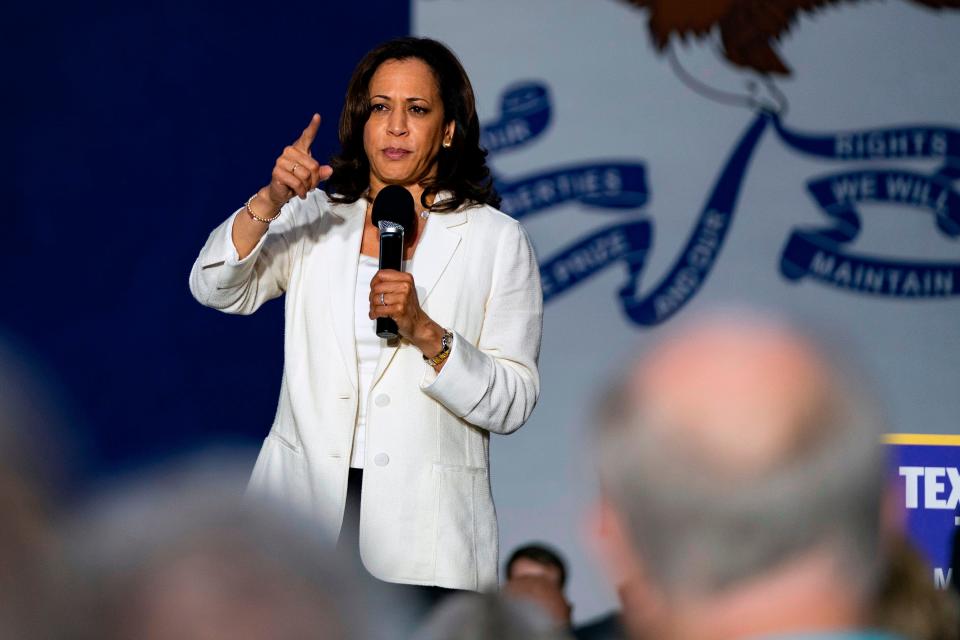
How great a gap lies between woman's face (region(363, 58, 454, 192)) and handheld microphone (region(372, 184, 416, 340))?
9cm

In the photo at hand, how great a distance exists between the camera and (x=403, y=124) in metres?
2.64

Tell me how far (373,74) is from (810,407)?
1879 millimetres

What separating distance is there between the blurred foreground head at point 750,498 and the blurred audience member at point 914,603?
130mm

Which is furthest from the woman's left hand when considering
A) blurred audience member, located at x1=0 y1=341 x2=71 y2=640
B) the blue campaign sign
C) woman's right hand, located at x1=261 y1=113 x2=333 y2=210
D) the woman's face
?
the blue campaign sign

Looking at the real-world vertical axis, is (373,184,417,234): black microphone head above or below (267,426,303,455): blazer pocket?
above

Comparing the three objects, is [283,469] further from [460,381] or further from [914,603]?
[914,603]

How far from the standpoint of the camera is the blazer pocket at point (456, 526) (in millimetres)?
2453

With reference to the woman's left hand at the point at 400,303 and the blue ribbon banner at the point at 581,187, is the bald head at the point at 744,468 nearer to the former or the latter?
the woman's left hand at the point at 400,303

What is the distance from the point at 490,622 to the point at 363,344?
1.69 meters

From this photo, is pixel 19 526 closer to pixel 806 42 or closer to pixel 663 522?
pixel 663 522

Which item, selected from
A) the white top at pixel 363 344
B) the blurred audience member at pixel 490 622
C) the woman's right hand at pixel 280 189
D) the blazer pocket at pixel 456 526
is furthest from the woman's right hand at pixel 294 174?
the blurred audience member at pixel 490 622

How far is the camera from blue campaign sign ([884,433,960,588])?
15.5 ft

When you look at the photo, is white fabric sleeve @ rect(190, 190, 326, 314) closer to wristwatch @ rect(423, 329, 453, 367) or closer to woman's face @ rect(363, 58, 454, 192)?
woman's face @ rect(363, 58, 454, 192)

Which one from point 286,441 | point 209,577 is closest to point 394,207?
point 286,441
